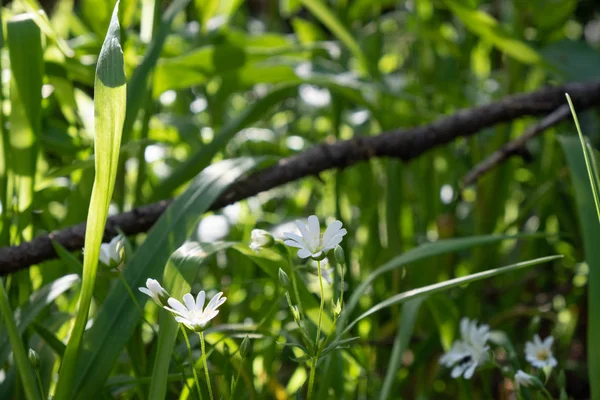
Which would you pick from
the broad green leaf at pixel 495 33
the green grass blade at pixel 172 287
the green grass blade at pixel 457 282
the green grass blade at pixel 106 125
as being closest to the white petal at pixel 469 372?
the green grass blade at pixel 457 282

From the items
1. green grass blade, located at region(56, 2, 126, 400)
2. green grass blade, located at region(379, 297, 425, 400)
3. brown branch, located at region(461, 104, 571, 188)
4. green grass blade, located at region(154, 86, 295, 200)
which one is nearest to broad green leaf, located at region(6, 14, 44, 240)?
green grass blade, located at region(154, 86, 295, 200)

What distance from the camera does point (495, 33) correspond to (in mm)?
987

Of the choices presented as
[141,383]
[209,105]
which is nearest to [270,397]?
[141,383]

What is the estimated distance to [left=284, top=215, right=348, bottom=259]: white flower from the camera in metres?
0.46

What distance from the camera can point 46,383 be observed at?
0.58 metres

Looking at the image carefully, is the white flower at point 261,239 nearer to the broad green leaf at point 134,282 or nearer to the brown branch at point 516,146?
the broad green leaf at point 134,282

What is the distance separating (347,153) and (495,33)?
1.10 feet

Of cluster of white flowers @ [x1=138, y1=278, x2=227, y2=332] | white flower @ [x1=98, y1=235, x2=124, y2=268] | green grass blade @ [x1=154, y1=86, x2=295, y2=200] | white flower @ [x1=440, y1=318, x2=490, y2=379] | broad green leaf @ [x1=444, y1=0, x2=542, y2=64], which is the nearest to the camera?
cluster of white flowers @ [x1=138, y1=278, x2=227, y2=332]

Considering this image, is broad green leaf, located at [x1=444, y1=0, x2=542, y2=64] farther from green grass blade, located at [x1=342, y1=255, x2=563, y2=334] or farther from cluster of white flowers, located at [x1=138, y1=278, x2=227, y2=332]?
cluster of white flowers, located at [x1=138, y1=278, x2=227, y2=332]

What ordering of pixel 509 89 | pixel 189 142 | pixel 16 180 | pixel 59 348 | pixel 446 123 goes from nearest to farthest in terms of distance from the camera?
1. pixel 59 348
2. pixel 16 180
3. pixel 446 123
4. pixel 189 142
5. pixel 509 89

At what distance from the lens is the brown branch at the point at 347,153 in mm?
623

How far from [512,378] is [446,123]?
1.18 ft

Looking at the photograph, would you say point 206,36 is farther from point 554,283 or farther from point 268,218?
point 554,283

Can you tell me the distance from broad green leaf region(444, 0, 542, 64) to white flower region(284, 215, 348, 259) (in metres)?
0.61
